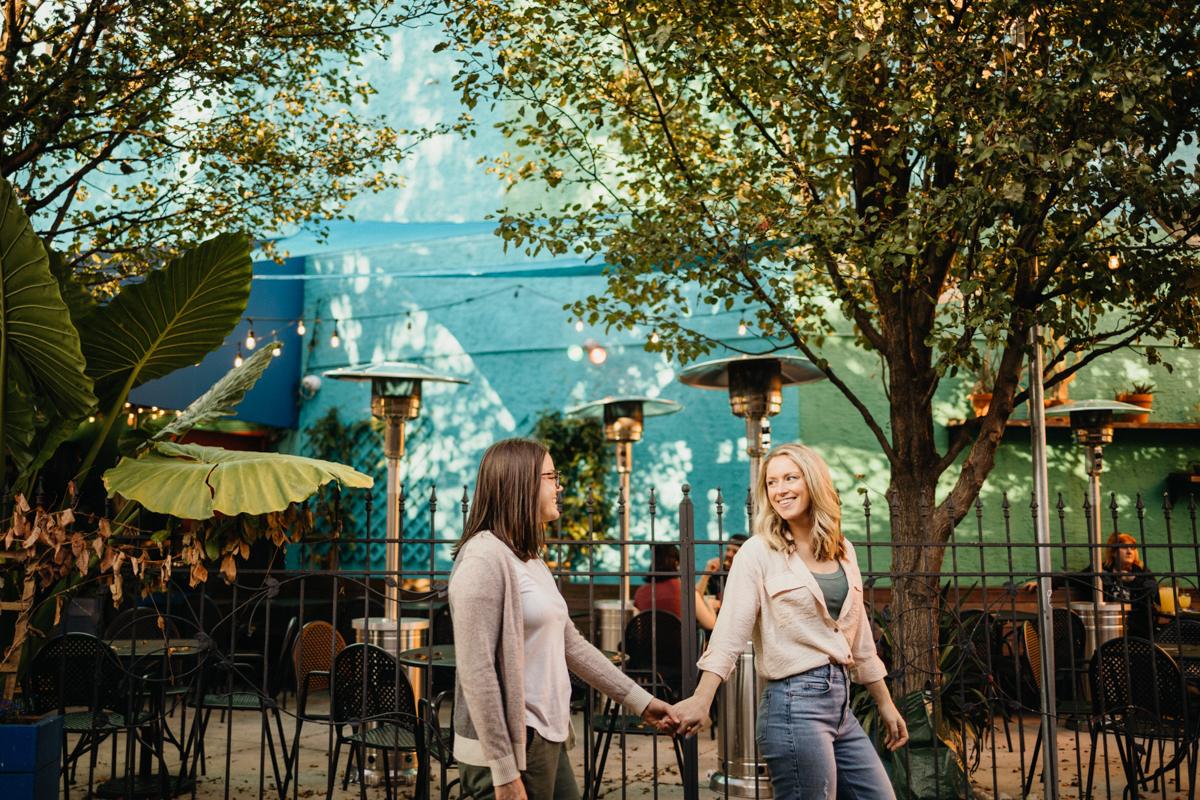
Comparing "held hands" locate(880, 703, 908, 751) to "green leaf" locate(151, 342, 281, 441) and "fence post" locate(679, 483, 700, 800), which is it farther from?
"green leaf" locate(151, 342, 281, 441)

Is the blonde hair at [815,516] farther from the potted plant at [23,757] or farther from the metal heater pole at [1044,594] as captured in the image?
the potted plant at [23,757]

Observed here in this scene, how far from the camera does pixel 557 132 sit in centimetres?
524

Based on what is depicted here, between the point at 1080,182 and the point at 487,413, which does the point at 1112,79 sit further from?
the point at 487,413

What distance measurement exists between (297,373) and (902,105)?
9085 mm

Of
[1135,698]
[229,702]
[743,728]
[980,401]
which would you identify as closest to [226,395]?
[229,702]

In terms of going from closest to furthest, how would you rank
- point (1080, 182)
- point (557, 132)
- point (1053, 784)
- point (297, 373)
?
point (1080, 182)
point (1053, 784)
point (557, 132)
point (297, 373)

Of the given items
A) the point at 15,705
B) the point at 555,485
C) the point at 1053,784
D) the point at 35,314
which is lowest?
the point at 1053,784

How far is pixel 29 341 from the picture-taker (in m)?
3.40

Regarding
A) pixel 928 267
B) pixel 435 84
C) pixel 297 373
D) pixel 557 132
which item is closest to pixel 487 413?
pixel 297 373

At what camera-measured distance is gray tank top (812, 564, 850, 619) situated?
8.43 ft

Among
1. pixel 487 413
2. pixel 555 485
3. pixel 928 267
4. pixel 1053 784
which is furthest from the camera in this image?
pixel 487 413

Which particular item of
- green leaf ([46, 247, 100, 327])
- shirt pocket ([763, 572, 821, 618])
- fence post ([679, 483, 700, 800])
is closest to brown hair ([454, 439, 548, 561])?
shirt pocket ([763, 572, 821, 618])

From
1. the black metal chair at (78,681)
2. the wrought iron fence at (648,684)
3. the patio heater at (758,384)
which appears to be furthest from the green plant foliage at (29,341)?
the patio heater at (758,384)

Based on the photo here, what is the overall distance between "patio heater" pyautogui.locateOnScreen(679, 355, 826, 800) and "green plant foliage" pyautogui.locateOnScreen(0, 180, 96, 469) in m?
3.14
